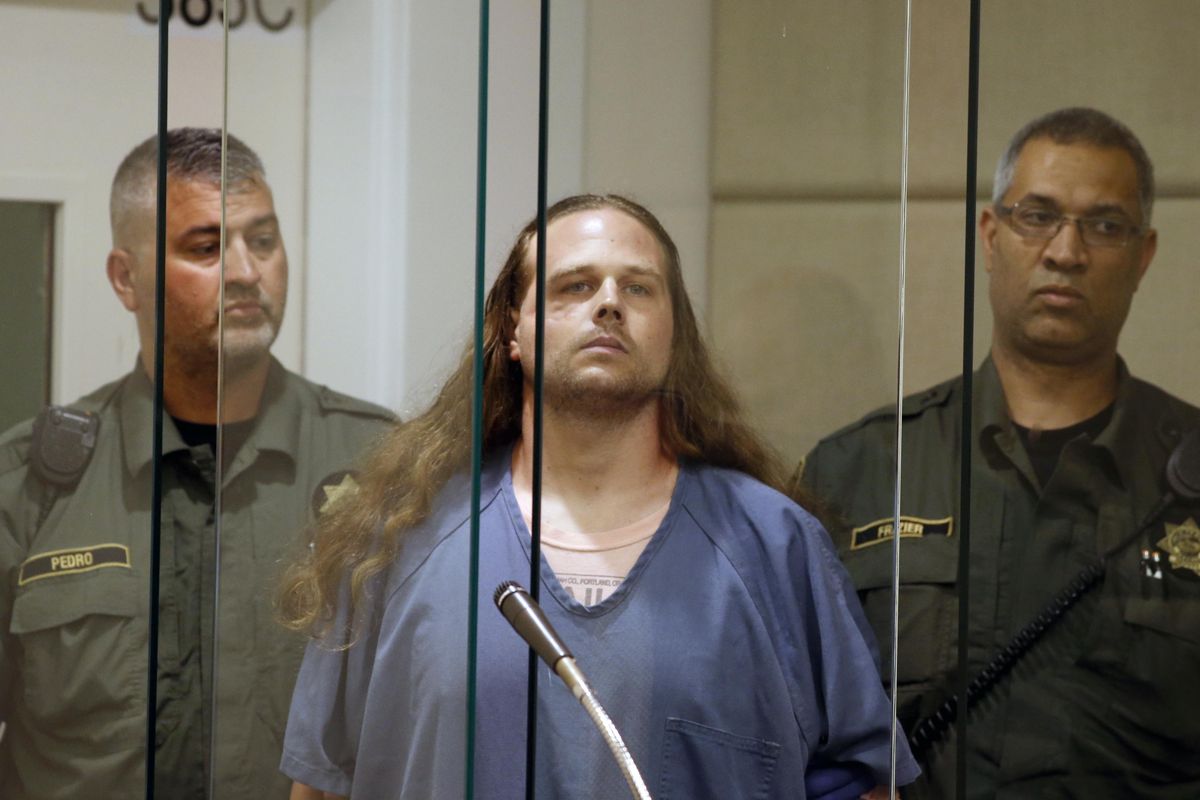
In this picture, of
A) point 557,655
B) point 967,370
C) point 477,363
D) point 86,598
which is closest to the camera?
point 557,655

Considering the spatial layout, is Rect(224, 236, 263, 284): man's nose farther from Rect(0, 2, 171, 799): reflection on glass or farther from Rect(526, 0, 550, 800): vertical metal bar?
Rect(526, 0, 550, 800): vertical metal bar

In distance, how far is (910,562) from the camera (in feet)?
4.86

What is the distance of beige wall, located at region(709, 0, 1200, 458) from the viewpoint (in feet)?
4.76

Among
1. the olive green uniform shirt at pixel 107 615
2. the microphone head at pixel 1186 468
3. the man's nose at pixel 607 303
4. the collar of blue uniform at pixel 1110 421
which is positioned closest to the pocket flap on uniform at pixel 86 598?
the olive green uniform shirt at pixel 107 615

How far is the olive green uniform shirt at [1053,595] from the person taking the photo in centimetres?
149

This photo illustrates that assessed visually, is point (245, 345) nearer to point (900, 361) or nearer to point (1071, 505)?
point (900, 361)

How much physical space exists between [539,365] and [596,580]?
0.23 meters

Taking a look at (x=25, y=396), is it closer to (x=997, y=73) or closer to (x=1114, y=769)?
(x=997, y=73)

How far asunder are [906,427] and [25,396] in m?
1.02

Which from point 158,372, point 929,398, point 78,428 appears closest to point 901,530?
point 929,398

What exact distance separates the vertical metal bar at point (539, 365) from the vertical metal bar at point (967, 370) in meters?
0.47

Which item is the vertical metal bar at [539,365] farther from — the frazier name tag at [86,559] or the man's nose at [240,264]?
the frazier name tag at [86,559]

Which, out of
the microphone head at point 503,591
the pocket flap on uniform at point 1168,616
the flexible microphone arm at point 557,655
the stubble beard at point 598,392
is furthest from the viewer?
the pocket flap on uniform at point 1168,616

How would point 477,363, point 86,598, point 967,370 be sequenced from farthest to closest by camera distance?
point 86,598, point 967,370, point 477,363
